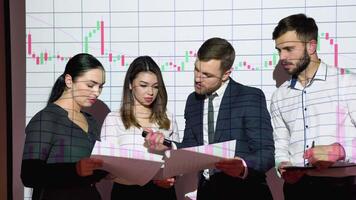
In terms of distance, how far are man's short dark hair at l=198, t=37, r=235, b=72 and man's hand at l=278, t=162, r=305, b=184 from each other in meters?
0.31

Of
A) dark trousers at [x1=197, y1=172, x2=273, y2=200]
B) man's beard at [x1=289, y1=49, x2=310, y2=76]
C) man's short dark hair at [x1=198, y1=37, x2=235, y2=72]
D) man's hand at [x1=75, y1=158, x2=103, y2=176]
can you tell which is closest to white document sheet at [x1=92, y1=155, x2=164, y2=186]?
man's hand at [x1=75, y1=158, x2=103, y2=176]

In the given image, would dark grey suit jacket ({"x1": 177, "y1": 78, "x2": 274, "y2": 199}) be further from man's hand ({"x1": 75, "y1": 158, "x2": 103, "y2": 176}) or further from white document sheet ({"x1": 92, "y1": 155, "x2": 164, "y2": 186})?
man's hand ({"x1": 75, "y1": 158, "x2": 103, "y2": 176})

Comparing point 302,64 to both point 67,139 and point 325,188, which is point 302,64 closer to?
point 325,188

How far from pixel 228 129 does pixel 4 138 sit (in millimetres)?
692

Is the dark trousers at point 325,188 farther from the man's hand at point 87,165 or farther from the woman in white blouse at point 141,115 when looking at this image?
the man's hand at point 87,165

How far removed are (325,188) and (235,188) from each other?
0.25m

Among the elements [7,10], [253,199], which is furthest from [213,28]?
[7,10]

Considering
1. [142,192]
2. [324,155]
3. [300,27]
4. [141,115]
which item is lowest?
[142,192]

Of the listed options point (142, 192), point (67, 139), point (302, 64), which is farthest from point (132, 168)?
point (302, 64)

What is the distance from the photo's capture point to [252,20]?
1490mm

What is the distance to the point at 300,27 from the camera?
1.47m

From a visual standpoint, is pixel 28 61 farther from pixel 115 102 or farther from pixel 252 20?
pixel 252 20

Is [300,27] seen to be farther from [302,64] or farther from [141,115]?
[141,115]

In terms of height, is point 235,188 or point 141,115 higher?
point 141,115
